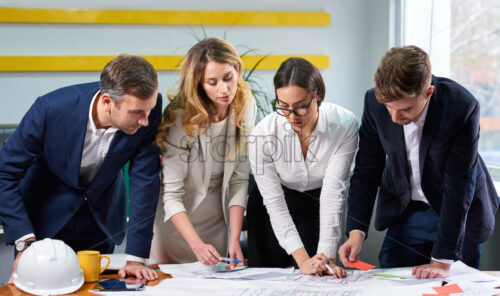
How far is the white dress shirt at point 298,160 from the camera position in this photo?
1673 millimetres

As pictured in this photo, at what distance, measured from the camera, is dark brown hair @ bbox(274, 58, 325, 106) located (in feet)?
5.03

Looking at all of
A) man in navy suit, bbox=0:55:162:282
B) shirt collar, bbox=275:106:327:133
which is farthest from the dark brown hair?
man in navy suit, bbox=0:55:162:282

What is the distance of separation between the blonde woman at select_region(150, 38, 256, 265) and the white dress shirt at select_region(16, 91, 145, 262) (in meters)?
0.17

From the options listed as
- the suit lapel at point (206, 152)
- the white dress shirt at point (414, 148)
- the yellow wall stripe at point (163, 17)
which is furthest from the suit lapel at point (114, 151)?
the yellow wall stripe at point (163, 17)

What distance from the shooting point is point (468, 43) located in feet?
8.32

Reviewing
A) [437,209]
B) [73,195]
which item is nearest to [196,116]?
[73,195]

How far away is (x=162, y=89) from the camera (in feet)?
10.3

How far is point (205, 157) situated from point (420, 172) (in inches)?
28.6

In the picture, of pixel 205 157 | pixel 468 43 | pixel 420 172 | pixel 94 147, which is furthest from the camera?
pixel 468 43

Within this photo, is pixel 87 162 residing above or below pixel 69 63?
below

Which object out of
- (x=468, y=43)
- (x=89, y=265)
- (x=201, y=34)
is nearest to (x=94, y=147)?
(x=89, y=265)

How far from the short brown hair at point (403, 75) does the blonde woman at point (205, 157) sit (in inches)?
22.0

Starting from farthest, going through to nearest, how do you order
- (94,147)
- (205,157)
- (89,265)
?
1. (205,157)
2. (94,147)
3. (89,265)

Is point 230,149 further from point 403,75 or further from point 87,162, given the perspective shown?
point 403,75
